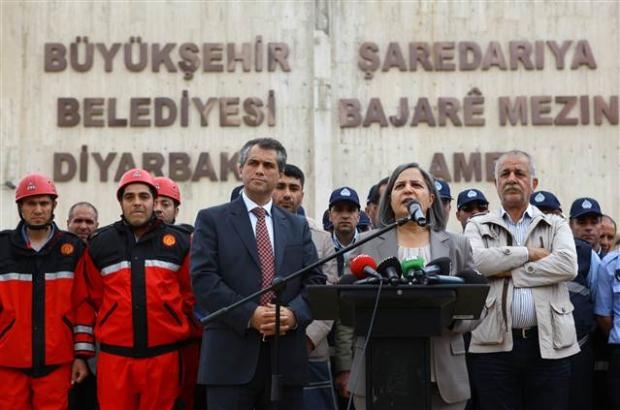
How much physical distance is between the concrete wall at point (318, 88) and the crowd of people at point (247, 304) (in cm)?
479

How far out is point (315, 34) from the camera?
1069 cm

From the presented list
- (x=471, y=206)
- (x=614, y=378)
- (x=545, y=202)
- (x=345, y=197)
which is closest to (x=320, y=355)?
(x=345, y=197)

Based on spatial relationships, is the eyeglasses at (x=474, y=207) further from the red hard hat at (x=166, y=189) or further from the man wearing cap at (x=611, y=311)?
the red hard hat at (x=166, y=189)

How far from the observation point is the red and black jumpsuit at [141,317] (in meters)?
5.26

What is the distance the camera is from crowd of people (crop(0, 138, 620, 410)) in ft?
15.3

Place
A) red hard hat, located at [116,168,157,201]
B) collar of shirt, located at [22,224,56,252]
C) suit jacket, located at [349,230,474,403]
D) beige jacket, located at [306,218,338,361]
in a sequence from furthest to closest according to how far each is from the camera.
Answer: collar of shirt, located at [22,224,56,252], red hard hat, located at [116,168,157,201], beige jacket, located at [306,218,338,361], suit jacket, located at [349,230,474,403]

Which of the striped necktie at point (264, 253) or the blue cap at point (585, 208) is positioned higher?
the blue cap at point (585, 208)

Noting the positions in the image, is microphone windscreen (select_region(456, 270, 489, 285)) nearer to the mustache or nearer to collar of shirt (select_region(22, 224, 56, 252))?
the mustache

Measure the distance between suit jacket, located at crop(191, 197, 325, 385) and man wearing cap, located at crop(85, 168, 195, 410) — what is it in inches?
24.5

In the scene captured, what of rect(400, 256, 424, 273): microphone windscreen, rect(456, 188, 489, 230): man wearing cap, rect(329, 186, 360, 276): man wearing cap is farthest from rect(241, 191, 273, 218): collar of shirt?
rect(456, 188, 489, 230): man wearing cap

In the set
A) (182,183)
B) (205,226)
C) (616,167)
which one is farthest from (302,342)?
(616,167)

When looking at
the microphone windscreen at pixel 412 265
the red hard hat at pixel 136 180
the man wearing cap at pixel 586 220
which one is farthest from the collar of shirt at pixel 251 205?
the man wearing cap at pixel 586 220

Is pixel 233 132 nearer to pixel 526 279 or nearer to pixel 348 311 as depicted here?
pixel 526 279

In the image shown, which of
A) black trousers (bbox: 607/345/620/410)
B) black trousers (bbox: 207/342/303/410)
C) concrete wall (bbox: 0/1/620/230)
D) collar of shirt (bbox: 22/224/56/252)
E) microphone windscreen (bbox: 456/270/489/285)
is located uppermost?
concrete wall (bbox: 0/1/620/230)
